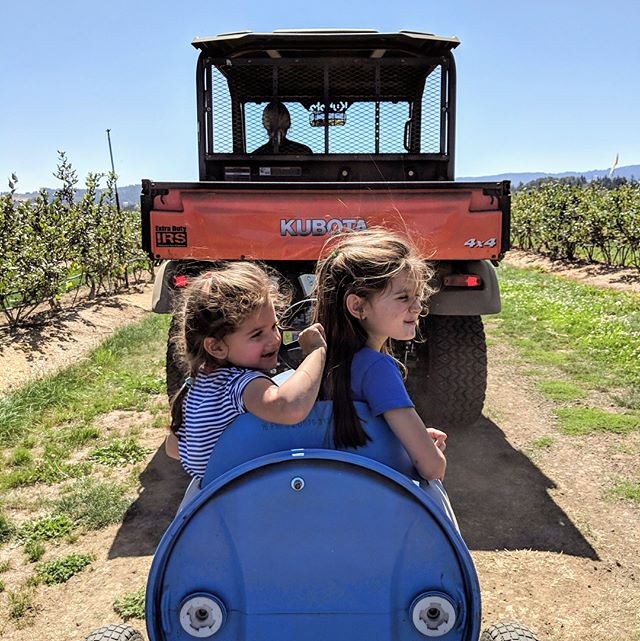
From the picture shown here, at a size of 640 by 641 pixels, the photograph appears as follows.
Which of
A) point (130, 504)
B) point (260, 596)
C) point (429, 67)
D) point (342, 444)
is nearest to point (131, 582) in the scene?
point (130, 504)

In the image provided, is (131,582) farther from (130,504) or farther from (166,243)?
(166,243)

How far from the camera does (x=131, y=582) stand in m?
2.84

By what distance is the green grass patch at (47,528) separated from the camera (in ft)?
10.6

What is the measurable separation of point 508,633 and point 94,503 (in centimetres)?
240

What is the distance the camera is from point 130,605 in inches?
104

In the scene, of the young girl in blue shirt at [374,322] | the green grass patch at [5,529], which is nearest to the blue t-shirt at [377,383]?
the young girl in blue shirt at [374,322]

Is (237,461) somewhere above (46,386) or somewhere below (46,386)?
above

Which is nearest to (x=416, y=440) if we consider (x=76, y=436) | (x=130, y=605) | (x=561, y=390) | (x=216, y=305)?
(x=216, y=305)

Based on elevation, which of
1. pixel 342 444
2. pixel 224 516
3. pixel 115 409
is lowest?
pixel 115 409

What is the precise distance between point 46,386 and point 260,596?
4.49 metres

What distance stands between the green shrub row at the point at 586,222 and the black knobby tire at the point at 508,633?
496 inches

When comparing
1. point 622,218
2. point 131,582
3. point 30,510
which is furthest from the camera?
point 622,218

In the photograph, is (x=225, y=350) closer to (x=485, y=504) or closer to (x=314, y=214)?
(x=314, y=214)

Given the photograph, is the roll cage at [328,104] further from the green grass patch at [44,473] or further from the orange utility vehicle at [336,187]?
the green grass patch at [44,473]
